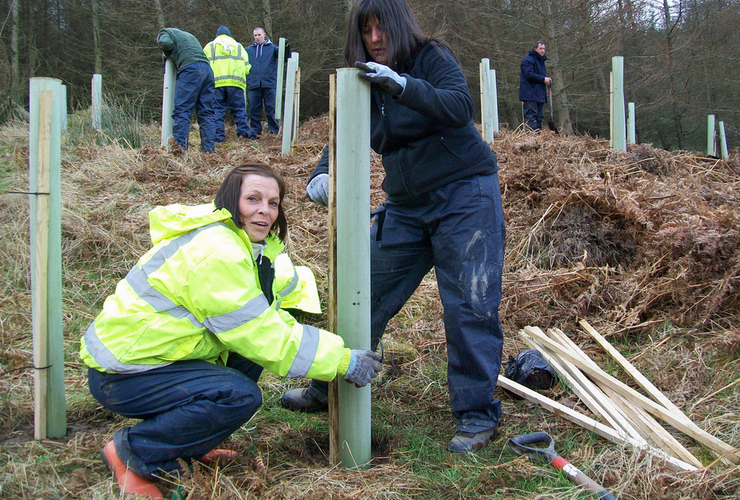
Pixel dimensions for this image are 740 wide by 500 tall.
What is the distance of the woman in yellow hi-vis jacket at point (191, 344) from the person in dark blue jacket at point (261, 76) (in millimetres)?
8613

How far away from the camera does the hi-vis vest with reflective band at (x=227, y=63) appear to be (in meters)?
9.04

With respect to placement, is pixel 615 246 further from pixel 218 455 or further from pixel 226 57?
pixel 226 57

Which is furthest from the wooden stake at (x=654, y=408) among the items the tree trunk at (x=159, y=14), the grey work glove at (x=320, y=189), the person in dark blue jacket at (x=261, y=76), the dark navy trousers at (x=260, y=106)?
the tree trunk at (x=159, y=14)

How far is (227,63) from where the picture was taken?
900 cm

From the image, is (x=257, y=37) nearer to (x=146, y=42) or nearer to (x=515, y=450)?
(x=146, y=42)

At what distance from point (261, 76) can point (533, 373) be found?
8891 mm

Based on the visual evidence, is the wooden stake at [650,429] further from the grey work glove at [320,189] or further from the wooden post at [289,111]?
the wooden post at [289,111]

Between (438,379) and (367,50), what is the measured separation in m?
1.74

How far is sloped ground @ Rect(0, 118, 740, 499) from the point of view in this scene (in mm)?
2189

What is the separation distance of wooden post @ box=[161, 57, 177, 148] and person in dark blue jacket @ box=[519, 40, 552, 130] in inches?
247

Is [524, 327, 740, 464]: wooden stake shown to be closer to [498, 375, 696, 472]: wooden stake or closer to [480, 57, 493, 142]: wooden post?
[498, 375, 696, 472]: wooden stake

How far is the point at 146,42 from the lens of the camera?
15211mm

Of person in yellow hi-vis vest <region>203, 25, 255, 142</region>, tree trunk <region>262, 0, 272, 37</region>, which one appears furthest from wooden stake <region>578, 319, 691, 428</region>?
tree trunk <region>262, 0, 272, 37</region>

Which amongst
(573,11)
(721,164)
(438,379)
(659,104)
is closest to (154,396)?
(438,379)
